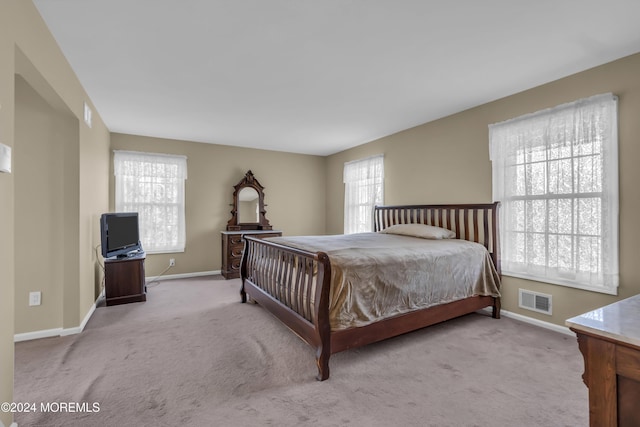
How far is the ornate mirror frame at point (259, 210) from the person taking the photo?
17.9 ft

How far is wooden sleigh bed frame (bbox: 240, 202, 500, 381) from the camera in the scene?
6.83 ft

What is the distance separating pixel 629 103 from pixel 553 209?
1.02 m

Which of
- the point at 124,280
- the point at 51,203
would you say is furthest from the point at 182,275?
the point at 51,203

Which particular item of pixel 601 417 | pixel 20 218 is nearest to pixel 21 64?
pixel 20 218

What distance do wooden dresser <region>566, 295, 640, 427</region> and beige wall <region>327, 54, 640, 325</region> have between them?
2174mm

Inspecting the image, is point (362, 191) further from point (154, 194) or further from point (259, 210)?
point (154, 194)

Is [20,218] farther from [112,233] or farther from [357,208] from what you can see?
[357,208]

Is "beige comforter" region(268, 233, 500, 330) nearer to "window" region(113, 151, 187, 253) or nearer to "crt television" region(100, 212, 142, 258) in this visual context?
"crt television" region(100, 212, 142, 258)

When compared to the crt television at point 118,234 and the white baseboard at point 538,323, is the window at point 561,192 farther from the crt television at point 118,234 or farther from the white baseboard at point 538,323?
the crt television at point 118,234

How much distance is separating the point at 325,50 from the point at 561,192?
2.58 m

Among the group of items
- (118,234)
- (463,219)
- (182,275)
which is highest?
(463,219)

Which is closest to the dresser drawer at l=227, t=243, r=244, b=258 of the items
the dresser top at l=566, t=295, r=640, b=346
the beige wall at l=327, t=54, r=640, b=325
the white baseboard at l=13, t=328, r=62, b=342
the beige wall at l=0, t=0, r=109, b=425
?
the beige wall at l=0, t=0, r=109, b=425

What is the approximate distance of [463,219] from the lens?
11.8 feet

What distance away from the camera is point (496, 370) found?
2156 mm
